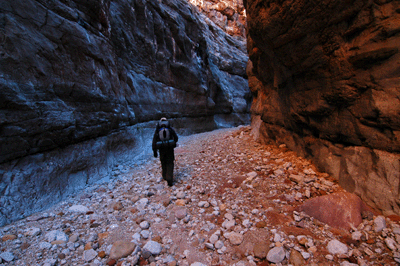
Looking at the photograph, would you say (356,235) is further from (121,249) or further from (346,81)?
(121,249)

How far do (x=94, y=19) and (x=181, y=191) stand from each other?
6002 mm

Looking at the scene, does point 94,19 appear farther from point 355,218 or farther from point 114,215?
point 355,218

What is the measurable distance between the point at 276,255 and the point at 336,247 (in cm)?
76

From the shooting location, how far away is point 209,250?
2.54m

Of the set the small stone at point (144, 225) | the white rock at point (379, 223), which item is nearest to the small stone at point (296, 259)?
the white rock at point (379, 223)

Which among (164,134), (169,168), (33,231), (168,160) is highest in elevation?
(164,134)

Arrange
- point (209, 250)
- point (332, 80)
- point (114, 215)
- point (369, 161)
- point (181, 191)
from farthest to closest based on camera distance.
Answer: point (181, 191)
point (332, 80)
point (114, 215)
point (369, 161)
point (209, 250)

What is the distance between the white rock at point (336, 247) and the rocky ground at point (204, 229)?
1 cm

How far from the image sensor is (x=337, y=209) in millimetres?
2854

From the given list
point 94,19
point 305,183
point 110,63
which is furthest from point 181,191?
point 94,19

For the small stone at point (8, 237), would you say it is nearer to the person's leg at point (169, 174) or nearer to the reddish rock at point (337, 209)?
the person's leg at point (169, 174)

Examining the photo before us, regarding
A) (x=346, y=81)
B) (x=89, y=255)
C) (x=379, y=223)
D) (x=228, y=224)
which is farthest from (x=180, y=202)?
(x=346, y=81)

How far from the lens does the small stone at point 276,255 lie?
2.25 metres

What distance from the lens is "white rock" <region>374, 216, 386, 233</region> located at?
7.97ft
